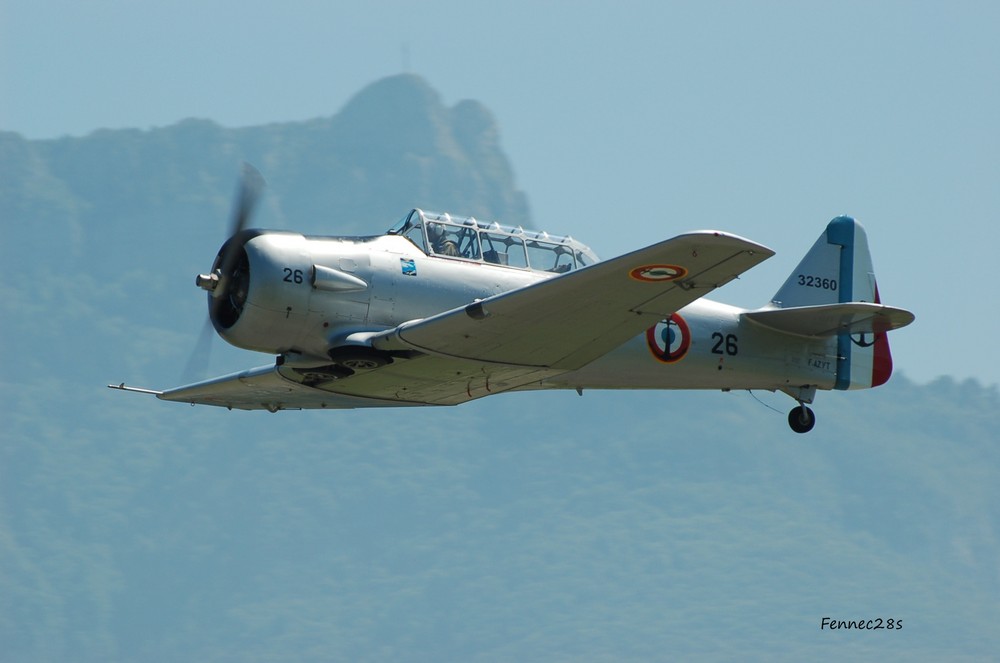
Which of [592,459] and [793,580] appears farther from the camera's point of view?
[592,459]

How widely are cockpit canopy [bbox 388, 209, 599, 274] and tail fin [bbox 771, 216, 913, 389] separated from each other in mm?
4007

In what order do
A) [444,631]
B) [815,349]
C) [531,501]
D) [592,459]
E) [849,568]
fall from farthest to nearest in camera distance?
[592,459] < [531,501] < [849,568] < [444,631] < [815,349]

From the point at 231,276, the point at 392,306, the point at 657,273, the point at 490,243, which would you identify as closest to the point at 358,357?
the point at 392,306

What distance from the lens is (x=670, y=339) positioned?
58.0 feet

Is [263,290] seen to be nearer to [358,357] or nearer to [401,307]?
[358,357]

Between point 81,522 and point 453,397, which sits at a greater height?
point 453,397

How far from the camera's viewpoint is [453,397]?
57.5ft

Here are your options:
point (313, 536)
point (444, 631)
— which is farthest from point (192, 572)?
point (444, 631)

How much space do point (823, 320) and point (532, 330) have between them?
495 centimetres

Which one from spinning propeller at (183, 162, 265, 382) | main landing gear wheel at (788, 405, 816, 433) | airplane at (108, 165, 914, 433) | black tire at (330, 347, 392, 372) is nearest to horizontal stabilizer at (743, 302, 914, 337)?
airplane at (108, 165, 914, 433)

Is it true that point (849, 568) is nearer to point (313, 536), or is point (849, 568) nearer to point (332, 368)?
point (313, 536)

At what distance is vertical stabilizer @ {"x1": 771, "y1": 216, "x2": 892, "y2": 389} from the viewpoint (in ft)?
63.6

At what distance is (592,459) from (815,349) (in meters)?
176

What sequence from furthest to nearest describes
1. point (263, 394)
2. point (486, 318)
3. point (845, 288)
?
1. point (845, 288)
2. point (263, 394)
3. point (486, 318)
